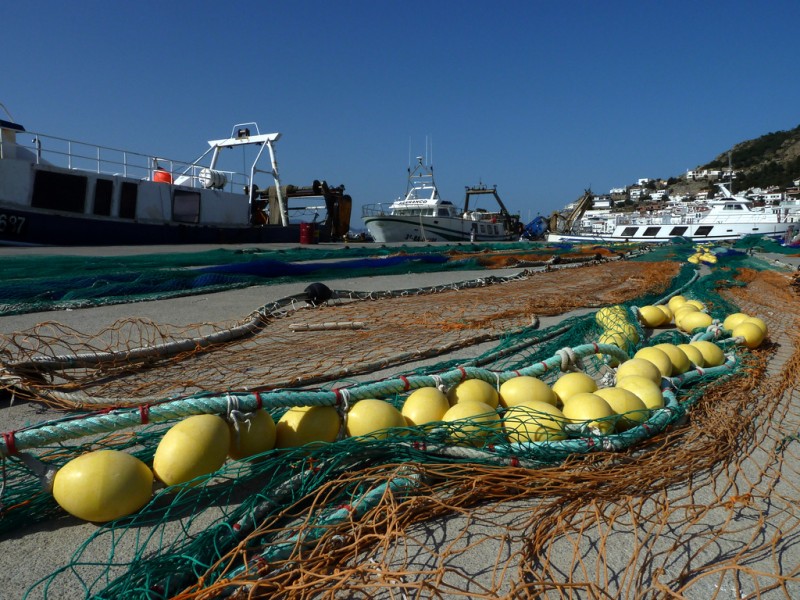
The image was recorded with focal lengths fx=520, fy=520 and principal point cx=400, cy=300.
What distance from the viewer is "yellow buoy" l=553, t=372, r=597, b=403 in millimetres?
2385

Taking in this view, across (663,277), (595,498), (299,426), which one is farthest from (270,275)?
(595,498)

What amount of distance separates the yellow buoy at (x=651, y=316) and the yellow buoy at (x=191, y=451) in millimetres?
3923

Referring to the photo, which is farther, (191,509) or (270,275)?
(270,275)

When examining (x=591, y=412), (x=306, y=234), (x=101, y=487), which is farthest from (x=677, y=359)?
(x=306, y=234)

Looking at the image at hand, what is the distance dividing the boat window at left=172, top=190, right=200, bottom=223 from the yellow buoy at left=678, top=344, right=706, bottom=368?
1861cm

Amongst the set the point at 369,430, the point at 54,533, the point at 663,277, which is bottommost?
the point at 54,533

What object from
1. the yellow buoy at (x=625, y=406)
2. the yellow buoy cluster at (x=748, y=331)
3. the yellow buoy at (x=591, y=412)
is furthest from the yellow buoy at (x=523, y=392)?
the yellow buoy cluster at (x=748, y=331)

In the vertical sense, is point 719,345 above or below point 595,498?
above

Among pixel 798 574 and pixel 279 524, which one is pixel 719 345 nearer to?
pixel 798 574

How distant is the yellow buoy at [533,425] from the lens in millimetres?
1944

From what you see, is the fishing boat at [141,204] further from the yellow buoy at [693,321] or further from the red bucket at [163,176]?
the yellow buoy at [693,321]

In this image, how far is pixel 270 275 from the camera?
7953 mm

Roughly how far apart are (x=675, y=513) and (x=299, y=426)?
1288 mm

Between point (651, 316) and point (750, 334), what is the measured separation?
3.23 ft
